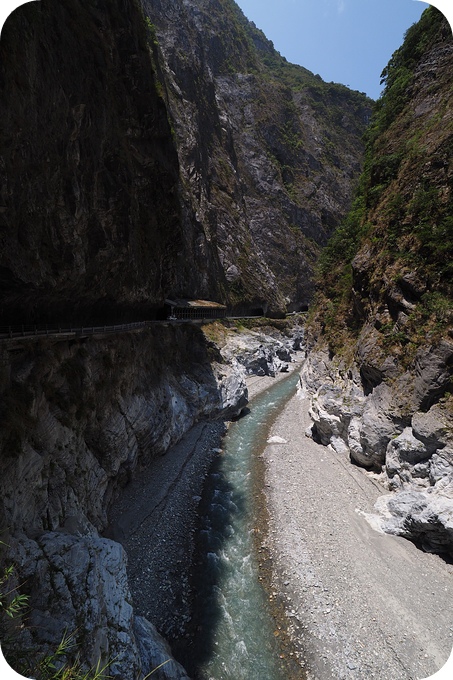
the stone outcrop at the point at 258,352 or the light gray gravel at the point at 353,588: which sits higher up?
the stone outcrop at the point at 258,352

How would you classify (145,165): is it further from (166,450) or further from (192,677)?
(192,677)

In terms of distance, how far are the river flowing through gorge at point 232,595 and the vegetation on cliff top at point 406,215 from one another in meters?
14.5

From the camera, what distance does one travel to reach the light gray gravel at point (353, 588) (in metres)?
10.7

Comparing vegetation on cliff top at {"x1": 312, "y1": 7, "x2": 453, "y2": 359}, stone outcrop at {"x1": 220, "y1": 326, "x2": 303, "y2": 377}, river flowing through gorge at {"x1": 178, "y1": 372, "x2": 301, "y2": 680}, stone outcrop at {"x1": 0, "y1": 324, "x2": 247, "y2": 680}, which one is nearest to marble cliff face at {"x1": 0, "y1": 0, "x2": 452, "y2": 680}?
stone outcrop at {"x1": 0, "y1": 324, "x2": 247, "y2": 680}

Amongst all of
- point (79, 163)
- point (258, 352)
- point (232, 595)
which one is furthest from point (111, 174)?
point (258, 352)

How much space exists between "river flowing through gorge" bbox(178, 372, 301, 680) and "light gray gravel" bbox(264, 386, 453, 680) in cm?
91

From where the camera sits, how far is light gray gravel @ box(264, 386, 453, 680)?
35.0 ft

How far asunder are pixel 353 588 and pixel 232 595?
17.1 ft

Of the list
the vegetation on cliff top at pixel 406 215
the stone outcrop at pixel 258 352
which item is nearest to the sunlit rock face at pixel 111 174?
the stone outcrop at pixel 258 352

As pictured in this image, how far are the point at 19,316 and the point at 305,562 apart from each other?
57.6 ft

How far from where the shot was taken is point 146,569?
14023mm

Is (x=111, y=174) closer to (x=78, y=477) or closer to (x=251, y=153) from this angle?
(x=78, y=477)

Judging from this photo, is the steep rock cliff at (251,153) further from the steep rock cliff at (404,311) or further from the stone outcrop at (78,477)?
the stone outcrop at (78,477)

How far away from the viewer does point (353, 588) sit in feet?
41.7
